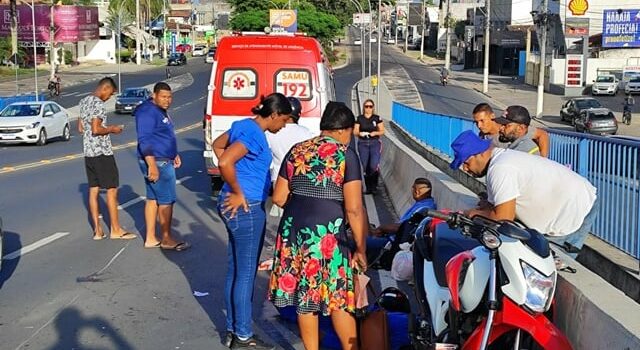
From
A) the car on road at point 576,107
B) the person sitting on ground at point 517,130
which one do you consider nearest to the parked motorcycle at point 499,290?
the person sitting on ground at point 517,130

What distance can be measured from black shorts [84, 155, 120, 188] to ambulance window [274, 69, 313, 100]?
14.2 ft

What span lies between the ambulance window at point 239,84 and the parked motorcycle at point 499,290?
9.62 meters

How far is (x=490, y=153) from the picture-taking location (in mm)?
5500

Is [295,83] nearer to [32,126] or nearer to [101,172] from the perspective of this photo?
[101,172]

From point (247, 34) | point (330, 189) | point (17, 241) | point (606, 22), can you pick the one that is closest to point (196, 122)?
point (247, 34)

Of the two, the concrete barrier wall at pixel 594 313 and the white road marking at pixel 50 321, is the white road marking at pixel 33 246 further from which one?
the concrete barrier wall at pixel 594 313

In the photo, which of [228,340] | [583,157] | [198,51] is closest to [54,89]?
[583,157]

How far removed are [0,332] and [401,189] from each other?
8.51 m

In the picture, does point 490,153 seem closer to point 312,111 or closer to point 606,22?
point 312,111

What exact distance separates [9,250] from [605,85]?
53.2 m

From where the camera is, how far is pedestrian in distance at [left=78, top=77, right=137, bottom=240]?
34.3 feet

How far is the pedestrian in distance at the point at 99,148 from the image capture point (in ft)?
34.3

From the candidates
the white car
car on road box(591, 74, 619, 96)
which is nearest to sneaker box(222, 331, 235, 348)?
the white car

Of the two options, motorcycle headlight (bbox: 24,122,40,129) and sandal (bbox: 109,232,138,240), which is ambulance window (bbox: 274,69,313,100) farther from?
motorcycle headlight (bbox: 24,122,40,129)
